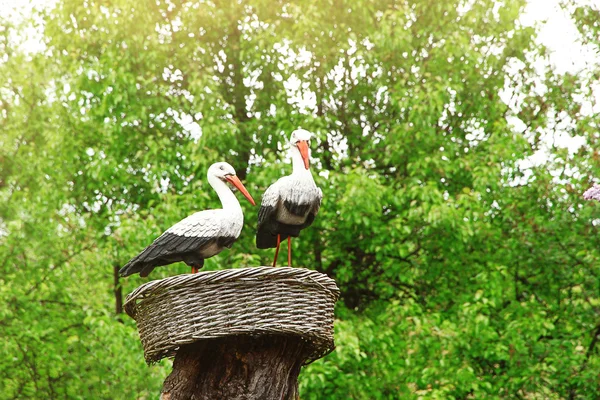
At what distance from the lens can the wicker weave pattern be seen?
17.2ft

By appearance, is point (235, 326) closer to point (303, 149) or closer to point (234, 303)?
point (234, 303)

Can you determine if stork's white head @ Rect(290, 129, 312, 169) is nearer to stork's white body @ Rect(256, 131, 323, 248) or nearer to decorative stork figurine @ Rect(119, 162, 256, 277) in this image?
stork's white body @ Rect(256, 131, 323, 248)

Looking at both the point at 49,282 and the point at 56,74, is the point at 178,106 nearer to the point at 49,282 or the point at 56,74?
the point at 56,74

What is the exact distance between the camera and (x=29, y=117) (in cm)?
1553

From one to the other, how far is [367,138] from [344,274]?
1856mm

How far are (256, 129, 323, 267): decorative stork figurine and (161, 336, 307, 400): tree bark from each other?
52cm

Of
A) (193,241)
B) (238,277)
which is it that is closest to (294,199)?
(193,241)

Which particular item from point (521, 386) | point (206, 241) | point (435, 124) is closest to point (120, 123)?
point (435, 124)

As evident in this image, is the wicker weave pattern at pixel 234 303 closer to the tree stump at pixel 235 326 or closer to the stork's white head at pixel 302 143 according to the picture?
the tree stump at pixel 235 326

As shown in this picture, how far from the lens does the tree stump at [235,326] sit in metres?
5.25

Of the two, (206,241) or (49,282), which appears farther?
(49,282)

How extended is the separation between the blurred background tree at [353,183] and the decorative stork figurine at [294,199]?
426cm

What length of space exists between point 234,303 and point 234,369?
0.59 m

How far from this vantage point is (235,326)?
5.25 metres
